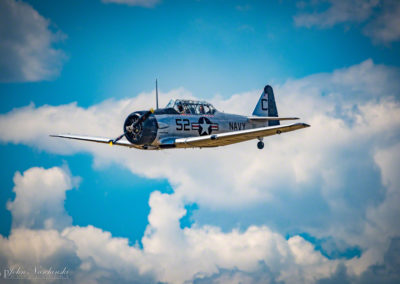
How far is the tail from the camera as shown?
35312 mm

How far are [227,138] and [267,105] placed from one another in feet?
32.6

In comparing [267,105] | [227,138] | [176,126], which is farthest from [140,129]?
[267,105]

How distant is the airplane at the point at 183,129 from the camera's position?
26.6 meters

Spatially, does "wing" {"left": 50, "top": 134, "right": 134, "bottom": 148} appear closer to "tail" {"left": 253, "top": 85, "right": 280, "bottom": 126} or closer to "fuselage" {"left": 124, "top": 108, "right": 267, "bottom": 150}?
"fuselage" {"left": 124, "top": 108, "right": 267, "bottom": 150}

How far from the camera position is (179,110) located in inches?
1138

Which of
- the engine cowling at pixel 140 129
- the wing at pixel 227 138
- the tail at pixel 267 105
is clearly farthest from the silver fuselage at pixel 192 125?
the tail at pixel 267 105

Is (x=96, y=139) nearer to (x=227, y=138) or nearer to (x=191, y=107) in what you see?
(x=191, y=107)

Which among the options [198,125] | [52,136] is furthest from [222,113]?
[52,136]

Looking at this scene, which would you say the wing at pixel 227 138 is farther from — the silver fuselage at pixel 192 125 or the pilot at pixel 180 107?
the pilot at pixel 180 107

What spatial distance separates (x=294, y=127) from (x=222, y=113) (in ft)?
25.1

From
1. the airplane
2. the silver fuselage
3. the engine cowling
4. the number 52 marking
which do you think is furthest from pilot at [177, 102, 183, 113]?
the engine cowling

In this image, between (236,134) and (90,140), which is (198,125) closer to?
(236,134)

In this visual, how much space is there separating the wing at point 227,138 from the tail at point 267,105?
26.0ft

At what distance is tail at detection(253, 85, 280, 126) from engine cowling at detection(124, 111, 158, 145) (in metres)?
10.2
